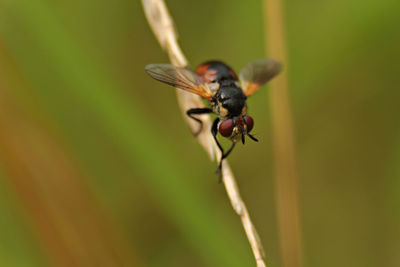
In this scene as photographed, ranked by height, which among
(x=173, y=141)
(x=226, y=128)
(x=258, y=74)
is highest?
(x=258, y=74)

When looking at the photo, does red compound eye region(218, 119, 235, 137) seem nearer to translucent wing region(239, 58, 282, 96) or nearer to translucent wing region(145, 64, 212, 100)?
translucent wing region(145, 64, 212, 100)

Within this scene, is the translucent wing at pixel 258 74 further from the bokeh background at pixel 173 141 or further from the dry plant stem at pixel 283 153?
the bokeh background at pixel 173 141

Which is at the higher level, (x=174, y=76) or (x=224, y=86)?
(x=174, y=76)

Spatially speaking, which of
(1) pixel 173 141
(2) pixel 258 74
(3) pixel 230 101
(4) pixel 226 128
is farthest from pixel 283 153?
Answer: (1) pixel 173 141

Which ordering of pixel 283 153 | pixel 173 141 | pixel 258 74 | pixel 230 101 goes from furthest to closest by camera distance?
1. pixel 173 141
2. pixel 258 74
3. pixel 230 101
4. pixel 283 153

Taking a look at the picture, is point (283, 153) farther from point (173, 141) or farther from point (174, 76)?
point (173, 141)

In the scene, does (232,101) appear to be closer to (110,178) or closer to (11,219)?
(110,178)

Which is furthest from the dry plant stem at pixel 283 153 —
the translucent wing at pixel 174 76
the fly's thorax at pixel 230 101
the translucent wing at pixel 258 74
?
the translucent wing at pixel 174 76

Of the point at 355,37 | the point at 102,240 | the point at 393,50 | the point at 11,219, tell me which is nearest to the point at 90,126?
the point at 11,219
